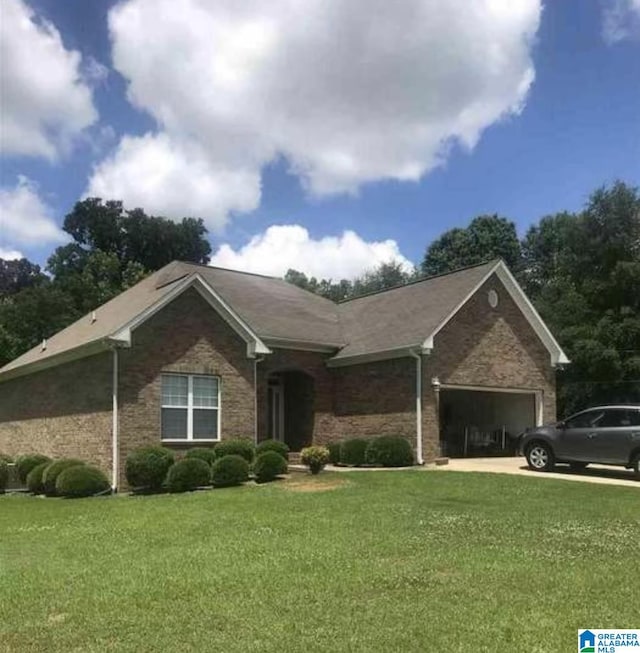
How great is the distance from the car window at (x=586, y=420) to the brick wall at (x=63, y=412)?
11748 millimetres

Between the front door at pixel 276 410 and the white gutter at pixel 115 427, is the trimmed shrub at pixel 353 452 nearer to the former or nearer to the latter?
the front door at pixel 276 410

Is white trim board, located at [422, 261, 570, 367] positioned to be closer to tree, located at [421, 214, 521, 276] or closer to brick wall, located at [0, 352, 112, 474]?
brick wall, located at [0, 352, 112, 474]

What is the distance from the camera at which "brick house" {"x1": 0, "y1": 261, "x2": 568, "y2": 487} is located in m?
20.2

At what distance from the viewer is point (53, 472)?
1945cm

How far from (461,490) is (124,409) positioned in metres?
8.86

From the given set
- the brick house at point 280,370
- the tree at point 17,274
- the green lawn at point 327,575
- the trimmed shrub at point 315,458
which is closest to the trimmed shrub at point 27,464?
the brick house at point 280,370

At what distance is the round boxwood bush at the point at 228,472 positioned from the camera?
60.8ft

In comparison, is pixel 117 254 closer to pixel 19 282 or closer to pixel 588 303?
pixel 19 282

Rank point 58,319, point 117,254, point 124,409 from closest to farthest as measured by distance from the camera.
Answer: point 124,409
point 58,319
point 117,254

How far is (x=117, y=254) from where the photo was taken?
59969 millimetres

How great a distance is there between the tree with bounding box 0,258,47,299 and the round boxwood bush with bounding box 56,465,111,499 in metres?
48.4

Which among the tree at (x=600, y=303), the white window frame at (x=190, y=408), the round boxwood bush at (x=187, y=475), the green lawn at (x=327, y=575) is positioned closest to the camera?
the green lawn at (x=327, y=575)

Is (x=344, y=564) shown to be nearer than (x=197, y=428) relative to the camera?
Yes

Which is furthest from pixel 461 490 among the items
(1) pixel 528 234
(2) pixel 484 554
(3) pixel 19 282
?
(3) pixel 19 282
